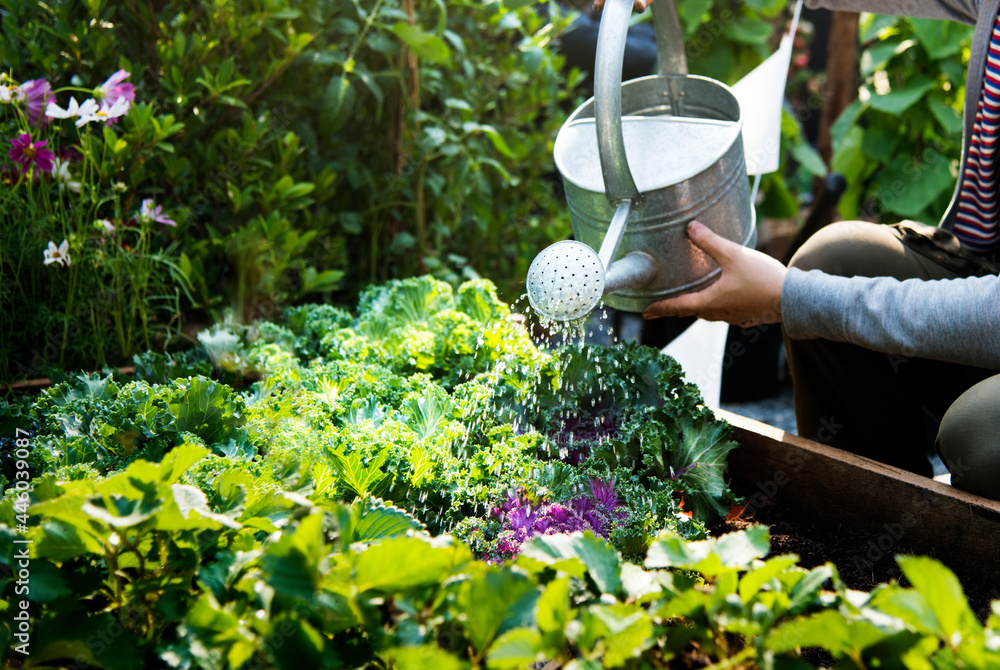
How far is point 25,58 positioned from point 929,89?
2.99 meters

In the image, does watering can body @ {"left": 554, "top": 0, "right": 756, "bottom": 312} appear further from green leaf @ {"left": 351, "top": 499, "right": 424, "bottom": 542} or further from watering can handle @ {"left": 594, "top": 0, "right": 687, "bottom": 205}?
green leaf @ {"left": 351, "top": 499, "right": 424, "bottom": 542}

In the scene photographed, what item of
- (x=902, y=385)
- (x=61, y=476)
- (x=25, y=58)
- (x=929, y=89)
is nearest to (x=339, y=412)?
(x=61, y=476)

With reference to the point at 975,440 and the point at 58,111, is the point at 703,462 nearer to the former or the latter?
the point at 975,440

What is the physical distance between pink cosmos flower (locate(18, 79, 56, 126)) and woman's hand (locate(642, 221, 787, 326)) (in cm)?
113

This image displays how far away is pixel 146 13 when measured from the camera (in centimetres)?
167

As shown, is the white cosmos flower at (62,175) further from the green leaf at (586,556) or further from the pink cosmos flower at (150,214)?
the green leaf at (586,556)

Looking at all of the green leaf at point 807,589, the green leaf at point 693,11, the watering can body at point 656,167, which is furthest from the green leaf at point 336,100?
the green leaf at point 693,11

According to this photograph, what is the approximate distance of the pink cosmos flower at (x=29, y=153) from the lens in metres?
1.27

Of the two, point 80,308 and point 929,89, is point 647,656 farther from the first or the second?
point 929,89

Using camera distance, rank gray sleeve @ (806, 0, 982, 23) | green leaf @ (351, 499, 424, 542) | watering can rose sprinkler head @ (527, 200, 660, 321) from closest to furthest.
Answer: green leaf @ (351, 499, 424, 542), watering can rose sprinkler head @ (527, 200, 660, 321), gray sleeve @ (806, 0, 982, 23)

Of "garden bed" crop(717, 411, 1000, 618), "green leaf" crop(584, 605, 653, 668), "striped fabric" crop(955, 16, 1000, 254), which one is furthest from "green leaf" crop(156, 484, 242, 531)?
"striped fabric" crop(955, 16, 1000, 254)

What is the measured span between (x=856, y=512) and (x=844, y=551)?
0.07m

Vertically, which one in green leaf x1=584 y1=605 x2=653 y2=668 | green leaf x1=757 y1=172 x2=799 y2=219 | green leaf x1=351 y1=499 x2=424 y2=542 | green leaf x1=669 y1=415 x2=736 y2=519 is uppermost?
green leaf x1=584 y1=605 x2=653 y2=668

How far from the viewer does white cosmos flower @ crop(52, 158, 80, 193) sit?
1353 millimetres
